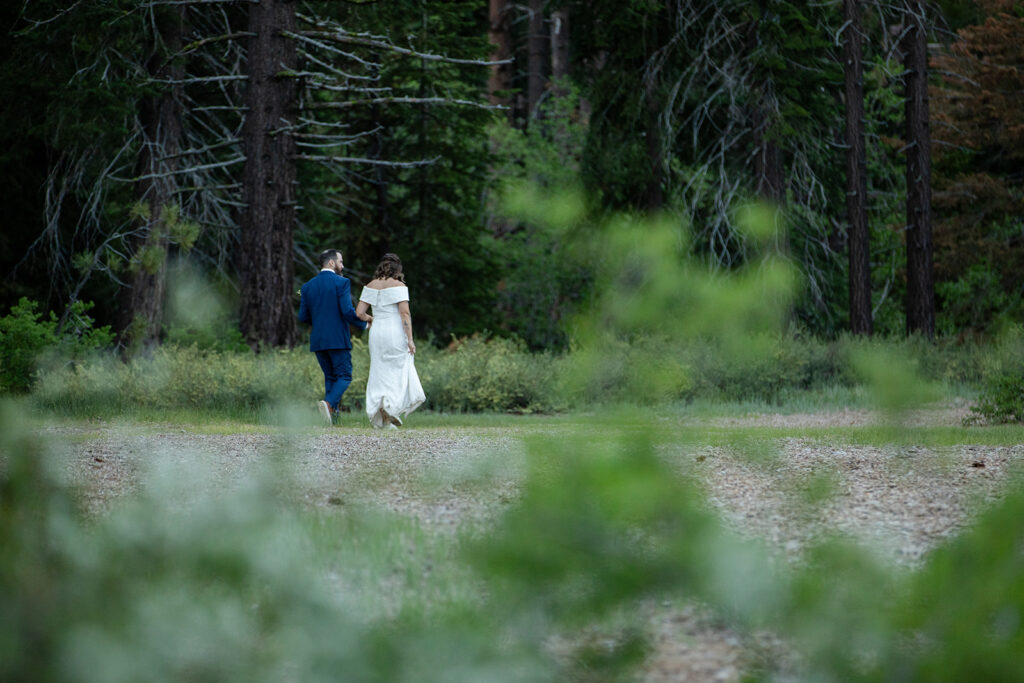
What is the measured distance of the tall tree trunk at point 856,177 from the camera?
67.5ft

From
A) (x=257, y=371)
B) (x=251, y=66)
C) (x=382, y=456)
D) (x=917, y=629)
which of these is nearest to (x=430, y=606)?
(x=917, y=629)

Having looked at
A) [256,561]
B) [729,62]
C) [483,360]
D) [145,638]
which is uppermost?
[729,62]

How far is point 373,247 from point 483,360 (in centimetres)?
875

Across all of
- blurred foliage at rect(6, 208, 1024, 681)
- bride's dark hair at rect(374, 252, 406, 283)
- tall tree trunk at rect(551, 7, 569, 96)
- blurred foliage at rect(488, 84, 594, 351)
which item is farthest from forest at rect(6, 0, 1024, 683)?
bride's dark hair at rect(374, 252, 406, 283)

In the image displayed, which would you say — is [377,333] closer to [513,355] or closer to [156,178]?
[513,355]

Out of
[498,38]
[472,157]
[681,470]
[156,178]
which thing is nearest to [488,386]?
[156,178]

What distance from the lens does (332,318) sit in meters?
11.7

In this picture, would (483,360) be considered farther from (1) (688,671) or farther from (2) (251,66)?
(1) (688,671)

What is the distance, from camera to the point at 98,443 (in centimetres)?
941

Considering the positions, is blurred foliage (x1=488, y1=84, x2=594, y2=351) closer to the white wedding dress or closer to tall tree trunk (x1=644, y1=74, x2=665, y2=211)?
tall tree trunk (x1=644, y1=74, x2=665, y2=211)

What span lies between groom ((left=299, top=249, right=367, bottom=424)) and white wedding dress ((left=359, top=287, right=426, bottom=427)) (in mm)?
232

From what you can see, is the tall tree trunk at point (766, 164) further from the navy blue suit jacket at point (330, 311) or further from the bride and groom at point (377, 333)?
the navy blue suit jacket at point (330, 311)

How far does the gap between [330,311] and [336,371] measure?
636mm

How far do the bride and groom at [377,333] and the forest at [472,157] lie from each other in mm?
5043
